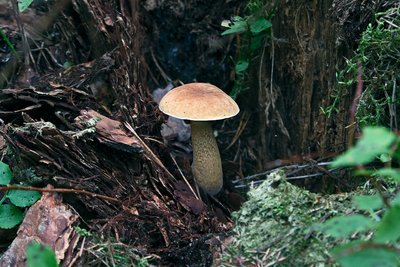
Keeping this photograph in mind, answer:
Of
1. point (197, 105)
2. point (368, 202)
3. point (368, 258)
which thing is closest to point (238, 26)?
point (197, 105)

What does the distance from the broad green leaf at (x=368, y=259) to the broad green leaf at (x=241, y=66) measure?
6.80ft

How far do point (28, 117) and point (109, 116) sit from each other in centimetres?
45

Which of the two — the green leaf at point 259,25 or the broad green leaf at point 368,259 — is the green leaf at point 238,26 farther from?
the broad green leaf at point 368,259

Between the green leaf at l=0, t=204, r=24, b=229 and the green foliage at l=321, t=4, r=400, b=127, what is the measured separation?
1704 millimetres

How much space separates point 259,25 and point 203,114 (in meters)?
0.75

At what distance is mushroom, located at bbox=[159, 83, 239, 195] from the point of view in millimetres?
2520

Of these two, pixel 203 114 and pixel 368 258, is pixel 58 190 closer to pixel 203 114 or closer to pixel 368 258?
pixel 203 114

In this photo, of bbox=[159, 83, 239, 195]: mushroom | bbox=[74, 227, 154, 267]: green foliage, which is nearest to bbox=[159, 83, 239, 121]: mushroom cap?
bbox=[159, 83, 239, 195]: mushroom

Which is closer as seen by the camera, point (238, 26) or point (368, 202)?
point (368, 202)

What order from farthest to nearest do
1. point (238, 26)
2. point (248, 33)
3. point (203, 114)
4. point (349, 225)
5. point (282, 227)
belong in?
point (248, 33)
point (238, 26)
point (203, 114)
point (282, 227)
point (349, 225)

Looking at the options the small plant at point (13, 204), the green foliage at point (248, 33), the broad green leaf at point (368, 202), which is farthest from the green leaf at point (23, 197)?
the broad green leaf at point (368, 202)

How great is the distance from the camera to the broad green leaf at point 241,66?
303 cm

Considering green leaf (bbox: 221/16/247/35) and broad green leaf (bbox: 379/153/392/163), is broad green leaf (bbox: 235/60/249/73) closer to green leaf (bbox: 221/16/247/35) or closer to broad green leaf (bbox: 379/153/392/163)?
green leaf (bbox: 221/16/247/35)

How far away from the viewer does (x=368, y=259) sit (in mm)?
1053
